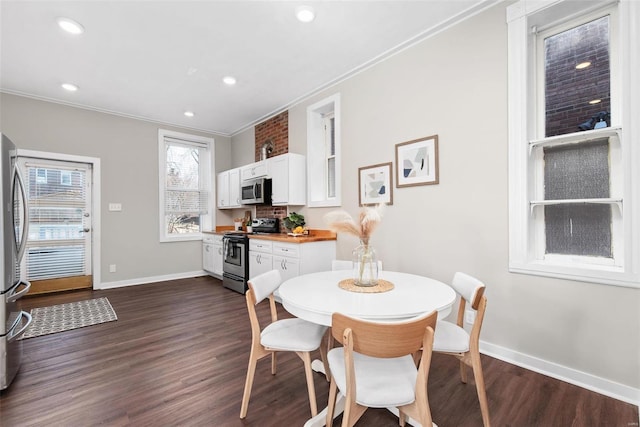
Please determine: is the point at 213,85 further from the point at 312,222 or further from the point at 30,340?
the point at 30,340

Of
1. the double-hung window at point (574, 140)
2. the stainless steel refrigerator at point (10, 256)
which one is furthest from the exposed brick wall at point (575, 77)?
the stainless steel refrigerator at point (10, 256)

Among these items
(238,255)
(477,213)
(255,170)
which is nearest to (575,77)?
(477,213)

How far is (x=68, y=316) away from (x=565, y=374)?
492 cm

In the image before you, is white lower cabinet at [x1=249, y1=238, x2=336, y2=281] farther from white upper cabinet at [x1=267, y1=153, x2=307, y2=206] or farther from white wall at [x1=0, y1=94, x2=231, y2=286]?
white wall at [x1=0, y1=94, x2=231, y2=286]

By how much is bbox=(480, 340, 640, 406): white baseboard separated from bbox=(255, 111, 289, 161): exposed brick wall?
12.3 ft

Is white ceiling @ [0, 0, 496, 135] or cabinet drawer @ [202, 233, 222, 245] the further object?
cabinet drawer @ [202, 233, 222, 245]

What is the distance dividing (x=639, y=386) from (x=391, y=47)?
10.9ft

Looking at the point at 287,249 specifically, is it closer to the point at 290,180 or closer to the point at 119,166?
the point at 290,180

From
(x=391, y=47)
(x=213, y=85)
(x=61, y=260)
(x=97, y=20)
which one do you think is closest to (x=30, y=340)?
(x=61, y=260)

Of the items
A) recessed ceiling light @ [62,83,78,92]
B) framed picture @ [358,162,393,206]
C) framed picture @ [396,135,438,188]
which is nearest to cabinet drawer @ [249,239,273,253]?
framed picture @ [358,162,393,206]

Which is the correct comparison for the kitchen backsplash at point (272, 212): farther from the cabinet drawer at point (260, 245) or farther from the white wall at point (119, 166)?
the white wall at point (119, 166)

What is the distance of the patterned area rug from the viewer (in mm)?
2980

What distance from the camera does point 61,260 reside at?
4.39 m

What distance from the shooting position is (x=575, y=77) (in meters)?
2.11
